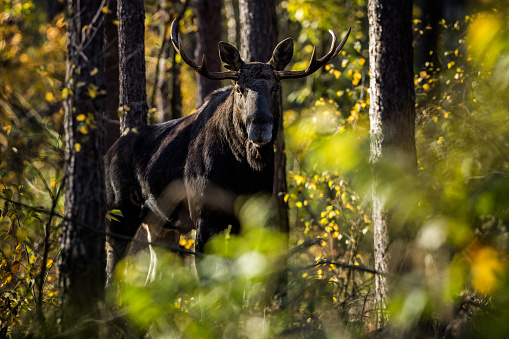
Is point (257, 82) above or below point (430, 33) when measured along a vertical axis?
below

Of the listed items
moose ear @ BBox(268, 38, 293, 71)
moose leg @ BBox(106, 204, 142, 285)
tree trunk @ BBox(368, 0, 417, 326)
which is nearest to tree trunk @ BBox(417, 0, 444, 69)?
tree trunk @ BBox(368, 0, 417, 326)

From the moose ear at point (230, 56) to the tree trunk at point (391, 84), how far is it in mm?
1705

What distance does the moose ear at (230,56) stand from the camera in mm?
5914

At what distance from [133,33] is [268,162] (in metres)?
2.87

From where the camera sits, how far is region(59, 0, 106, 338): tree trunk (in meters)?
3.55

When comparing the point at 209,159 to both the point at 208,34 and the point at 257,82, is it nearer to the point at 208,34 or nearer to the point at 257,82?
the point at 257,82

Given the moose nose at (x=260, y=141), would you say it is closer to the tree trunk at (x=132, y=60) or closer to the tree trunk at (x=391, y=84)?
the tree trunk at (x=391, y=84)

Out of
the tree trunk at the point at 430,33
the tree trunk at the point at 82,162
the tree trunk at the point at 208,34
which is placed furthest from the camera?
the tree trunk at the point at 208,34

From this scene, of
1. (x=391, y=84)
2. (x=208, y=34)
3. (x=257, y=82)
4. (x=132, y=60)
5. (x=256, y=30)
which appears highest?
(x=208, y=34)

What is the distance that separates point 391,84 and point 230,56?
2.05 meters

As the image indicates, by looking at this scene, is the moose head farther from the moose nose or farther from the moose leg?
the moose leg

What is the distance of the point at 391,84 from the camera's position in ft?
16.6

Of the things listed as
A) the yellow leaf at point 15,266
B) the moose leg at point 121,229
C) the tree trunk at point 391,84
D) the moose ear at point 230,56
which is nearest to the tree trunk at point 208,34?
the moose leg at point 121,229

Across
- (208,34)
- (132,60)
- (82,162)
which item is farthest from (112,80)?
(82,162)
